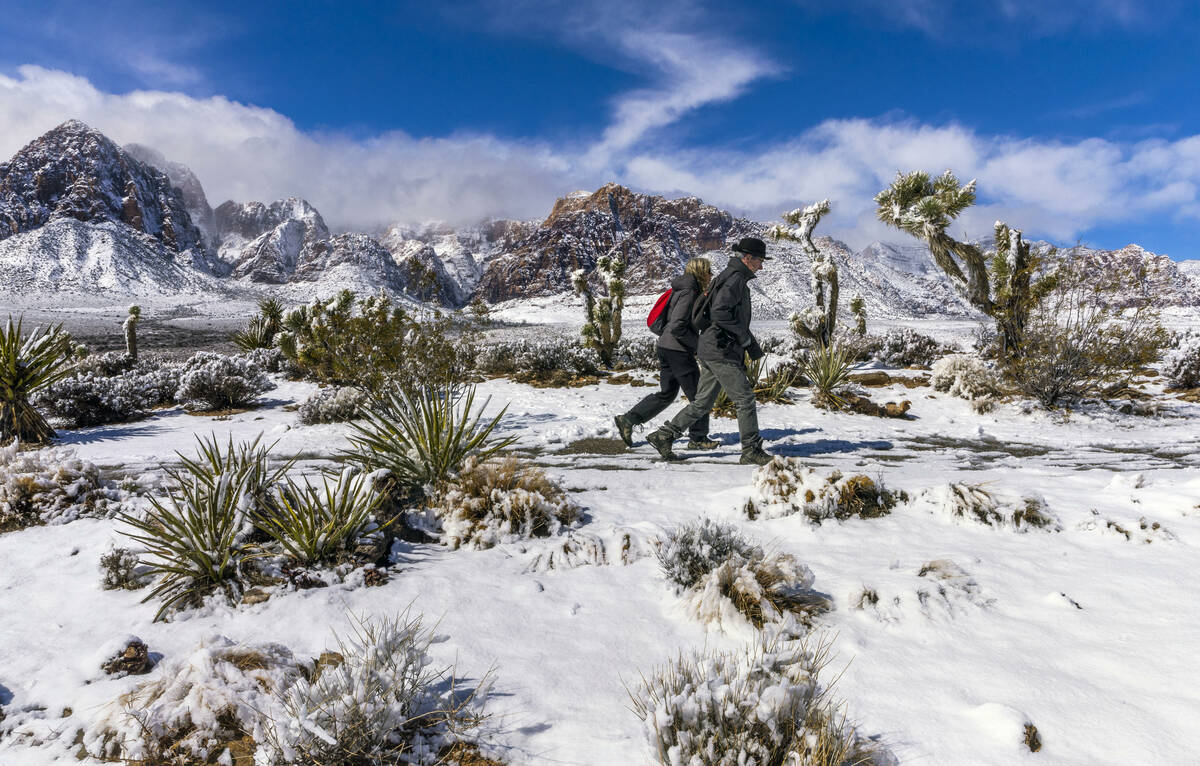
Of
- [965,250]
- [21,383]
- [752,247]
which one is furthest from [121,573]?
[965,250]

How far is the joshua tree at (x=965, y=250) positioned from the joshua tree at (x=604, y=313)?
6934 mm

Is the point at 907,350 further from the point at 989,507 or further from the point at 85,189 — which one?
the point at 85,189

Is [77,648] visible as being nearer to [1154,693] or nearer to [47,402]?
[1154,693]

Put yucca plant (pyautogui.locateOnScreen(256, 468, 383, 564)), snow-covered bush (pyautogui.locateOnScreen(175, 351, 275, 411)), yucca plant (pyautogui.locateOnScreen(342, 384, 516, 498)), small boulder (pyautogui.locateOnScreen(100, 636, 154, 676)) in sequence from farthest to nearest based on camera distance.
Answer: snow-covered bush (pyautogui.locateOnScreen(175, 351, 275, 411)) → yucca plant (pyautogui.locateOnScreen(342, 384, 516, 498)) → yucca plant (pyautogui.locateOnScreen(256, 468, 383, 564)) → small boulder (pyautogui.locateOnScreen(100, 636, 154, 676))

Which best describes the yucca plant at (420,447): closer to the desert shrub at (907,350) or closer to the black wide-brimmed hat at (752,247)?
the black wide-brimmed hat at (752,247)

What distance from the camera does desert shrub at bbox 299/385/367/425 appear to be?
7828 millimetres

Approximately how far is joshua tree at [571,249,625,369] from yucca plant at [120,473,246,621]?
→ 1120cm

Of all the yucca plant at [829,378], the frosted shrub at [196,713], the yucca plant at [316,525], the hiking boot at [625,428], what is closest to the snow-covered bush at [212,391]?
the hiking boot at [625,428]

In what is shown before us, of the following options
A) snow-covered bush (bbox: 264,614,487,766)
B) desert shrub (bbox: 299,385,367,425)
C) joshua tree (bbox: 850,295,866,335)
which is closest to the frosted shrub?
snow-covered bush (bbox: 264,614,487,766)

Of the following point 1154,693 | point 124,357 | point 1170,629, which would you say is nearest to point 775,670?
point 1154,693

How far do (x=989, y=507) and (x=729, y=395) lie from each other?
2.26m

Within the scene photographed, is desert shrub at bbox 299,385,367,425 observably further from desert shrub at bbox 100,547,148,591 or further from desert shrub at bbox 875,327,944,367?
desert shrub at bbox 875,327,944,367

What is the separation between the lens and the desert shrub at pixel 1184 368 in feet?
31.6

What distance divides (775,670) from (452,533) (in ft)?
7.38
